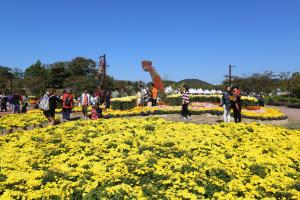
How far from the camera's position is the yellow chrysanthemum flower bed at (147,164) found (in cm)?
686

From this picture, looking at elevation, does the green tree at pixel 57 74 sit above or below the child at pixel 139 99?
above

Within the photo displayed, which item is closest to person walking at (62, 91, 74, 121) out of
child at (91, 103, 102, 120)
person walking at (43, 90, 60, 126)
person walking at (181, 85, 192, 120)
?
child at (91, 103, 102, 120)

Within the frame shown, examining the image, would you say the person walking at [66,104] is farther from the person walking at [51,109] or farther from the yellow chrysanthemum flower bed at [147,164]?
the yellow chrysanthemum flower bed at [147,164]

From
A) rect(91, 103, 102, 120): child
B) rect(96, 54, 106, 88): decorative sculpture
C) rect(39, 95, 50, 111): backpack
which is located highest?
rect(96, 54, 106, 88): decorative sculpture

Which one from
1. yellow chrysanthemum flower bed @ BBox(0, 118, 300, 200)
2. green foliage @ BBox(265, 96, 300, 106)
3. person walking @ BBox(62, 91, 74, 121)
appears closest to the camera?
yellow chrysanthemum flower bed @ BBox(0, 118, 300, 200)

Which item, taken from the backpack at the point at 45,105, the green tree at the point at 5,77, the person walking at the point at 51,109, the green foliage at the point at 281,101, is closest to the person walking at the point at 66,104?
the person walking at the point at 51,109

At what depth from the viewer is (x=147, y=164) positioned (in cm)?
796

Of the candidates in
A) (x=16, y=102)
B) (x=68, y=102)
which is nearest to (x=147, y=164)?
(x=68, y=102)

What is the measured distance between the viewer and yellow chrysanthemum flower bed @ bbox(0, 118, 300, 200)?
686 cm

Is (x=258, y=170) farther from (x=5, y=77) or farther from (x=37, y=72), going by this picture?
(x=37, y=72)

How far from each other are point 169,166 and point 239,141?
147 inches

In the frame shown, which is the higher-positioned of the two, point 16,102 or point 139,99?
point 139,99

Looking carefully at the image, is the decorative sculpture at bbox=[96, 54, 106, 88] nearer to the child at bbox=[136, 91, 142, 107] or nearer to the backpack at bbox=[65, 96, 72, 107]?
the child at bbox=[136, 91, 142, 107]

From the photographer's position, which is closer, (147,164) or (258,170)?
(147,164)
